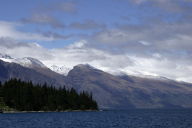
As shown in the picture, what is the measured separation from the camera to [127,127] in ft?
443

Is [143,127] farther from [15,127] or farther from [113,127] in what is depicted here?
[15,127]

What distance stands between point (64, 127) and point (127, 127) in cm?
2141

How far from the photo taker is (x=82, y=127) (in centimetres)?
13562

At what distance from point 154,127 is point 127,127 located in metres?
9.18

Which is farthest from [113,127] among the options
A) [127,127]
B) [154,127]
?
[154,127]

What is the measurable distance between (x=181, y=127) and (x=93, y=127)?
96.8 feet

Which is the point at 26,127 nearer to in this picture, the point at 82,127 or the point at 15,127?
the point at 15,127

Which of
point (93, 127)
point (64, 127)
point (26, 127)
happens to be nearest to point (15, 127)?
point (26, 127)

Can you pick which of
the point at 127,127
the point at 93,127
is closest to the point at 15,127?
the point at 93,127

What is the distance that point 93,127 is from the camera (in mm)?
Answer: 133625

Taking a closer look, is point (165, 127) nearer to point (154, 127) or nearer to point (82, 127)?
point (154, 127)

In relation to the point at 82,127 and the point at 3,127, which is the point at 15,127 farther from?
the point at 82,127

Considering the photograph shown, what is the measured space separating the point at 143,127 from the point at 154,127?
366 cm

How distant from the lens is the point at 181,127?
437ft
